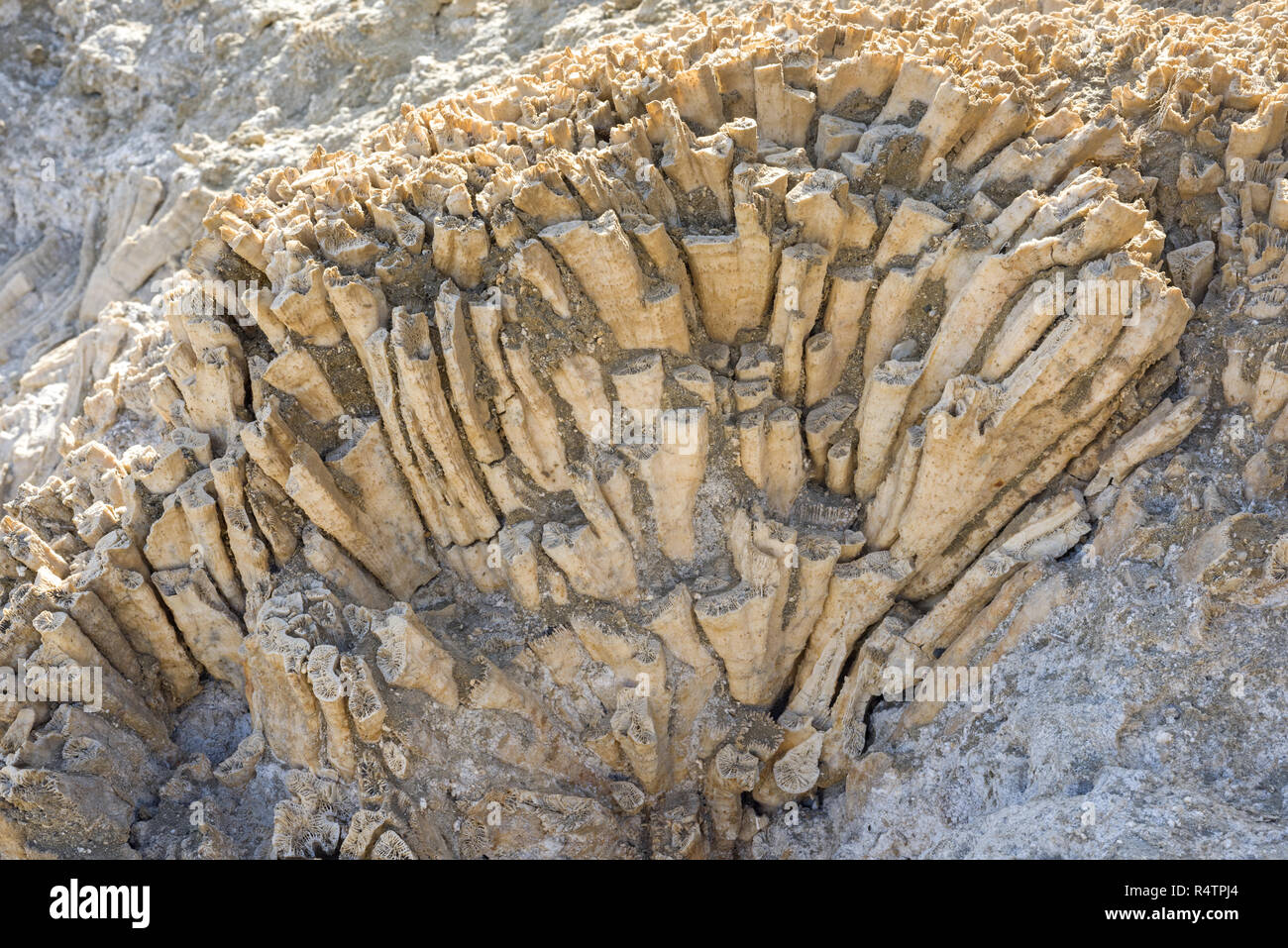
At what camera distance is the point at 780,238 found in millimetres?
13547

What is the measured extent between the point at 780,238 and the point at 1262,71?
6595mm

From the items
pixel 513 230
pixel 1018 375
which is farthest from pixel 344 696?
pixel 1018 375

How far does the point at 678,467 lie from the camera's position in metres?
13.7

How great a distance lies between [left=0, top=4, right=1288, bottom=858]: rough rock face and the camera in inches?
490

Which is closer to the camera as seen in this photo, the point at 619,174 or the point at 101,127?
the point at 619,174

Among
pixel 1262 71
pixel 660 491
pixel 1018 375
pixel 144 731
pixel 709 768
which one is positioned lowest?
pixel 709 768

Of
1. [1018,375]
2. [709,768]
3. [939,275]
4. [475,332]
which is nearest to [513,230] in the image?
[475,332]

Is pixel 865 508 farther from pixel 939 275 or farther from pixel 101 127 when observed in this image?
pixel 101 127

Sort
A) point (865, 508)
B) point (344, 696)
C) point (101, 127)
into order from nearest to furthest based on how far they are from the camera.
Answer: point (344, 696) < point (865, 508) < point (101, 127)

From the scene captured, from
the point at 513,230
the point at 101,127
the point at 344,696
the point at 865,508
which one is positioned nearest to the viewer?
the point at 344,696

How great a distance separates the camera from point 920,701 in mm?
13523

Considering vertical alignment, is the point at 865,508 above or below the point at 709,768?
above

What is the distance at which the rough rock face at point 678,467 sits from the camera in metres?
12.5

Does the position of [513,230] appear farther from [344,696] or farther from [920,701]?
[920,701]
